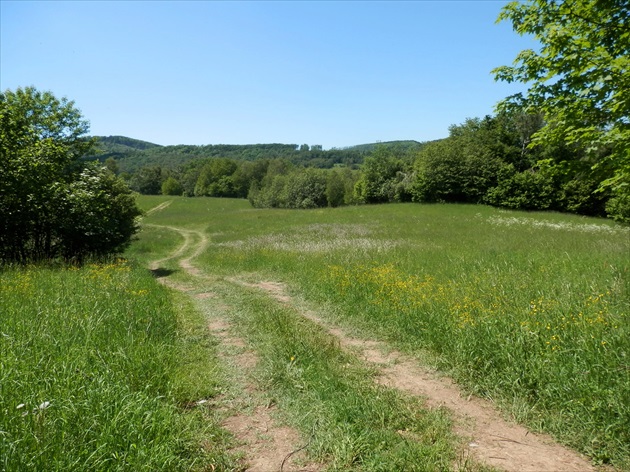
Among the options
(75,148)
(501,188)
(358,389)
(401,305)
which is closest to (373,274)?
(401,305)

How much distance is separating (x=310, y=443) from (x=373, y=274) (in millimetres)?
7188

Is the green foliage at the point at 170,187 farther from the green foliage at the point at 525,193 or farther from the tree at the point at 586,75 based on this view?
the tree at the point at 586,75

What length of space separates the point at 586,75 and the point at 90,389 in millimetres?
9608

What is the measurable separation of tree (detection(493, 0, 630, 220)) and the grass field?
286 centimetres

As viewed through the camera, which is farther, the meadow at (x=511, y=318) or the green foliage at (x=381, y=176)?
the green foliage at (x=381, y=176)

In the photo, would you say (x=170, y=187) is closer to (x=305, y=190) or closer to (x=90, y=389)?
(x=305, y=190)

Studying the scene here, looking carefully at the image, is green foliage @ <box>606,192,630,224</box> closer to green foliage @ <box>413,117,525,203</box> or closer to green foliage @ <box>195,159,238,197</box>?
green foliage @ <box>413,117,525,203</box>

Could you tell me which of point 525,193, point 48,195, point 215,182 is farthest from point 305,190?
point 48,195

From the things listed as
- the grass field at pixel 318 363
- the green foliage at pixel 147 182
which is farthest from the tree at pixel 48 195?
the green foliage at pixel 147 182

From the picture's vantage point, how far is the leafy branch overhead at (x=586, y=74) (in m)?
6.50

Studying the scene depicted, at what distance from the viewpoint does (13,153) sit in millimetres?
12328

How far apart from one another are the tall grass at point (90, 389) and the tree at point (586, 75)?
8.31m

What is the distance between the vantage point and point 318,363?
5355mm

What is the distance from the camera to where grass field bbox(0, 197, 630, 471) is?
10.9ft
